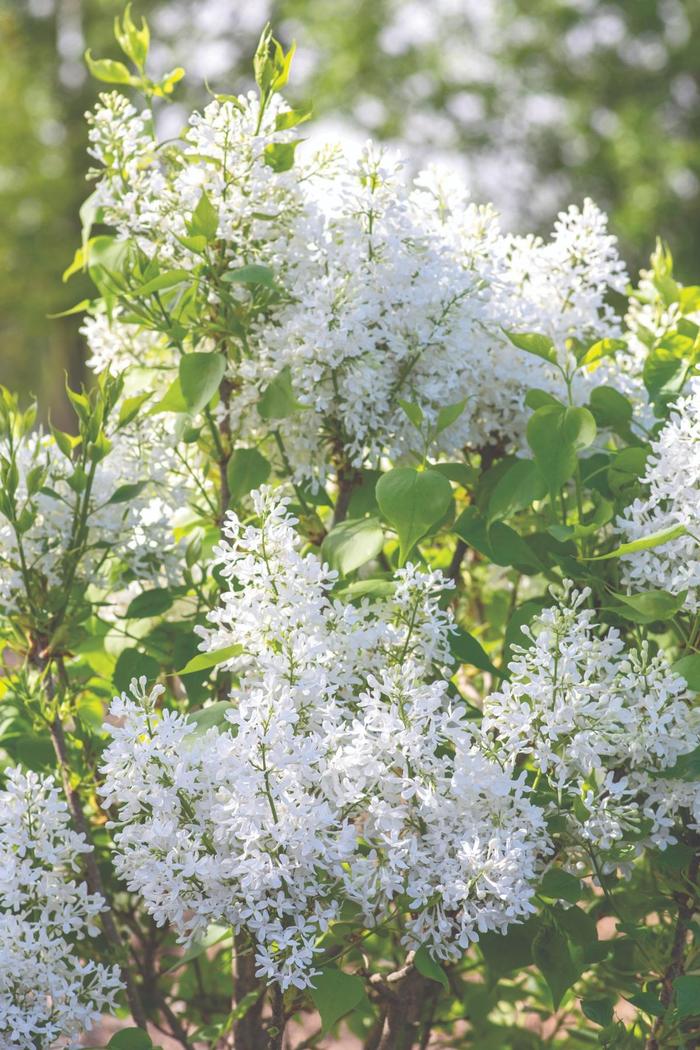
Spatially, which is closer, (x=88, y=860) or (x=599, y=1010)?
(x=599, y=1010)

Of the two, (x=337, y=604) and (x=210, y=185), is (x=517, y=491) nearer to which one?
(x=337, y=604)

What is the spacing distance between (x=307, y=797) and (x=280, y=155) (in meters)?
0.77

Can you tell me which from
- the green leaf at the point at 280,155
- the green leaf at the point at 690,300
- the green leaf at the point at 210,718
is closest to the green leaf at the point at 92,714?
the green leaf at the point at 210,718

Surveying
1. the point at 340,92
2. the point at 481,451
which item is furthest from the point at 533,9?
the point at 481,451

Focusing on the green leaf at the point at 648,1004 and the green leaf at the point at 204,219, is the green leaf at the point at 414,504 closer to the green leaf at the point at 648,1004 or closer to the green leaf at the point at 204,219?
the green leaf at the point at 204,219

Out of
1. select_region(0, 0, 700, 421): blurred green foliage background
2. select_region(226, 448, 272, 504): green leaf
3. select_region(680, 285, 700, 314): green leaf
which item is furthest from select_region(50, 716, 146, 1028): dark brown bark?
select_region(0, 0, 700, 421): blurred green foliage background

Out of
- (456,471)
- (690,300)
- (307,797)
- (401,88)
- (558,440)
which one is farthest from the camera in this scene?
(401,88)

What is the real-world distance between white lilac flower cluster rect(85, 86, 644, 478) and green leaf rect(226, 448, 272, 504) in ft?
0.14

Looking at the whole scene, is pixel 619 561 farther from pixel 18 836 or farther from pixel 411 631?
pixel 18 836

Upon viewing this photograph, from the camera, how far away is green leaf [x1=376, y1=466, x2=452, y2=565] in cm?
129

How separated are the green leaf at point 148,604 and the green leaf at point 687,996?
71 centimetres

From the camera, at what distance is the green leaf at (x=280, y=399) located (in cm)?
141

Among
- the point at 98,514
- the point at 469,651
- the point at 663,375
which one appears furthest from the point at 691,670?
the point at 98,514

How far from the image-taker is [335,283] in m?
1.41
